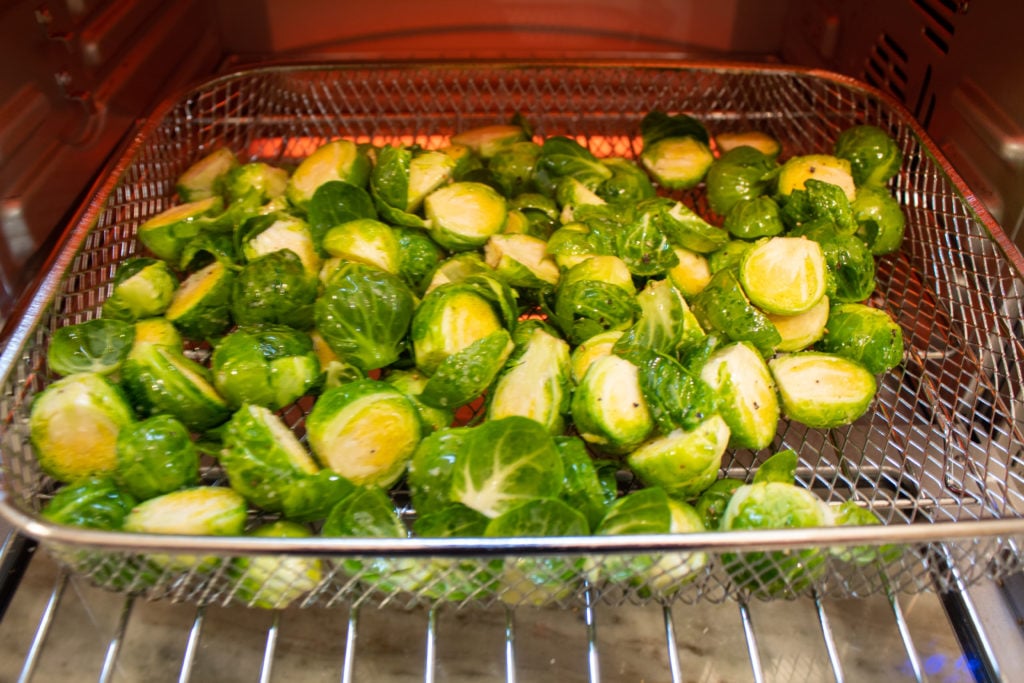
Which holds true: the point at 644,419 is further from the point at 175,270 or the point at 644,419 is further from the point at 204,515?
the point at 175,270

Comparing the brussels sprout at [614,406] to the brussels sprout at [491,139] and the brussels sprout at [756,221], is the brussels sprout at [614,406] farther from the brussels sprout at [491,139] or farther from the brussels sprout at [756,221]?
the brussels sprout at [491,139]

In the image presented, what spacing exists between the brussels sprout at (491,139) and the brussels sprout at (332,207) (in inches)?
17.0

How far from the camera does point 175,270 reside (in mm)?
1670

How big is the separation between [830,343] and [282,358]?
101 cm

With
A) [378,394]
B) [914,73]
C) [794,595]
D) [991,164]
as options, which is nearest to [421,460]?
[378,394]

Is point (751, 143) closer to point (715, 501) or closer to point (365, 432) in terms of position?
point (715, 501)

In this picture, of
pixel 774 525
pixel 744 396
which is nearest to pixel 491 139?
pixel 744 396

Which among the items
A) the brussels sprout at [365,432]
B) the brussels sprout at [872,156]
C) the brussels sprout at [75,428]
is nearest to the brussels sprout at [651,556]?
the brussels sprout at [365,432]

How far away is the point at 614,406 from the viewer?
1.25 m

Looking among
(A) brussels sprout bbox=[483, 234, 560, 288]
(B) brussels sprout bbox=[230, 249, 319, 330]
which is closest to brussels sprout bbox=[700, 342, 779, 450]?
(A) brussels sprout bbox=[483, 234, 560, 288]

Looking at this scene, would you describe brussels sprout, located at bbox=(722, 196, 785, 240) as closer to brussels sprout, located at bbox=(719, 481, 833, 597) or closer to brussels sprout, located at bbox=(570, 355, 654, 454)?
brussels sprout, located at bbox=(570, 355, 654, 454)

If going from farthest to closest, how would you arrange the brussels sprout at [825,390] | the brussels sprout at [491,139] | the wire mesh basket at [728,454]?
the brussels sprout at [491,139]
the brussels sprout at [825,390]
the wire mesh basket at [728,454]

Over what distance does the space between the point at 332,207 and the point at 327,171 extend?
166 mm

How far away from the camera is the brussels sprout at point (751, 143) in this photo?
6.36 feet
